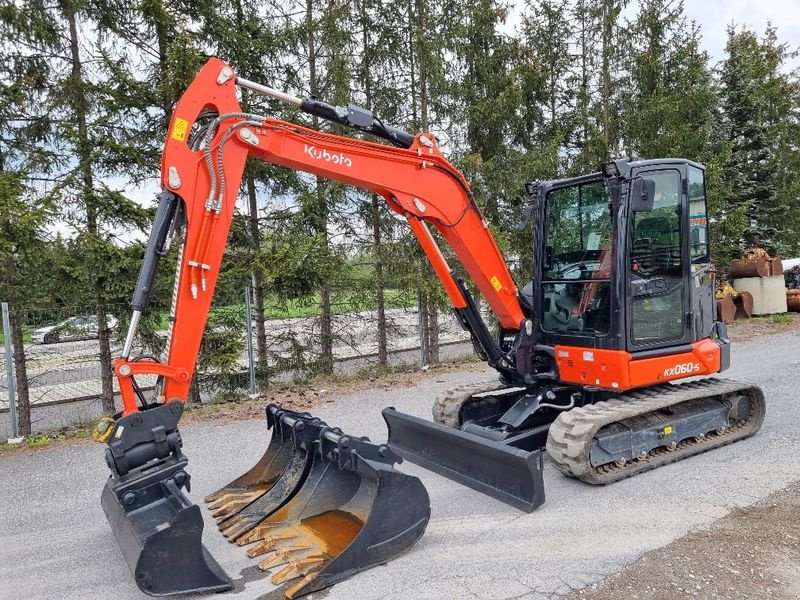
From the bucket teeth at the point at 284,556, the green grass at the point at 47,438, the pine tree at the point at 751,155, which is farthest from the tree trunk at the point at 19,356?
the pine tree at the point at 751,155

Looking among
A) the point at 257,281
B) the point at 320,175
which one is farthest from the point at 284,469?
the point at 257,281

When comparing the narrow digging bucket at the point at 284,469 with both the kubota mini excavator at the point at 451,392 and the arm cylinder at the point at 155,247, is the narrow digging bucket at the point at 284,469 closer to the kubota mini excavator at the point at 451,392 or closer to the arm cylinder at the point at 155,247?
the kubota mini excavator at the point at 451,392

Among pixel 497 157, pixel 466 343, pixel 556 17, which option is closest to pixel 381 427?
pixel 466 343

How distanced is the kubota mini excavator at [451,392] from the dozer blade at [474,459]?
0.02 meters

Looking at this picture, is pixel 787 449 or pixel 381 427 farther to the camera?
pixel 381 427

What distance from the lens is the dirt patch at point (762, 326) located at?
42.3 feet

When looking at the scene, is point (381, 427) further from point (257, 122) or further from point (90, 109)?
point (90, 109)

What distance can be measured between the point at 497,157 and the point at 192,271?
9.73m

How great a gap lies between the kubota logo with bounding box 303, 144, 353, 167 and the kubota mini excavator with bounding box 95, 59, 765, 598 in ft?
0.04

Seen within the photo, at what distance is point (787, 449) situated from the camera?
216 inches

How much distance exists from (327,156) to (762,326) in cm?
1336

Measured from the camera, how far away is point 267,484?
4.69 metres

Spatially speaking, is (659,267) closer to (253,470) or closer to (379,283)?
(253,470)

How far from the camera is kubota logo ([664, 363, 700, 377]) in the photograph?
537 centimetres
